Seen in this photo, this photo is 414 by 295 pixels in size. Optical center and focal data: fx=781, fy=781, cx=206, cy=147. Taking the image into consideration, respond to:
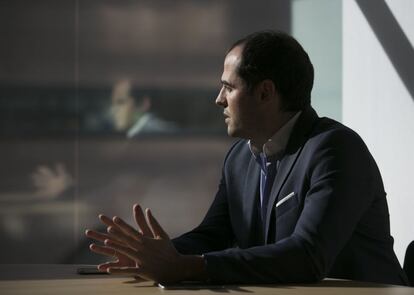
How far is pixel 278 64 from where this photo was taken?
243 cm

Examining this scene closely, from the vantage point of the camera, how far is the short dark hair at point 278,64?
94.5 inches

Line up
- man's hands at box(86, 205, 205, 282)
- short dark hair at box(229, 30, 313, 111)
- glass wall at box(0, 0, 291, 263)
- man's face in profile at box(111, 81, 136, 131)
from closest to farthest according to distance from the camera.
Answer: man's hands at box(86, 205, 205, 282)
short dark hair at box(229, 30, 313, 111)
glass wall at box(0, 0, 291, 263)
man's face in profile at box(111, 81, 136, 131)

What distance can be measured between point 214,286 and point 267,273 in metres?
0.14

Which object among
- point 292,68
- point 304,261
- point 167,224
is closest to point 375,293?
point 304,261

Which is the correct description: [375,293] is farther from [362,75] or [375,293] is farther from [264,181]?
[362,75]

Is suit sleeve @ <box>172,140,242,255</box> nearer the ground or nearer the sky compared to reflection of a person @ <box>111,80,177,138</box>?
nearer the ground

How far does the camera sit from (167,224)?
→ 16.4 ft

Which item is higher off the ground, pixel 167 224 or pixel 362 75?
pixel 362 75

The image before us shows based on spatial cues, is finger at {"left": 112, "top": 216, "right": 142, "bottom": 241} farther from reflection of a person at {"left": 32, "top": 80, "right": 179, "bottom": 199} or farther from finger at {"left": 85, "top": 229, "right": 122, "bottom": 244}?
reflection of a person at {"left": 32, "top": 80, "right": 179, "bottom": 199}

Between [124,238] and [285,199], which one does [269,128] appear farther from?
[124,238]

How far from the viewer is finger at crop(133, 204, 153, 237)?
1.95 metres

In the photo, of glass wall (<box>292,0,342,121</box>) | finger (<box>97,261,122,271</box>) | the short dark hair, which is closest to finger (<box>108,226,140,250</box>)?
finger (<box>97,261,122,271</box>)

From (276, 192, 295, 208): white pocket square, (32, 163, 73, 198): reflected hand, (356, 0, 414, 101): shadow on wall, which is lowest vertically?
(32, 163, 73, 198): reflected hand

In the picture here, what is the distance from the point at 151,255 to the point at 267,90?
799mm
